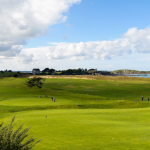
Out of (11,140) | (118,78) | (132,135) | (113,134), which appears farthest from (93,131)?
(118,78)

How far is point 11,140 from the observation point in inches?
334

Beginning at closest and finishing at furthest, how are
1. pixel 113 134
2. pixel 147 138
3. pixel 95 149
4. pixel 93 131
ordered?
pixel 95 149 < pixel 147 138 < pixel 113 134 < pixel 93 131

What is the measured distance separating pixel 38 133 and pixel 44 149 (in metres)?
3.31

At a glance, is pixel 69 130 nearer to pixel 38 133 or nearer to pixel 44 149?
pixel 38 133

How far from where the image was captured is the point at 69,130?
15562 millimetres

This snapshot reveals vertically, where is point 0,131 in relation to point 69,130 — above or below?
above

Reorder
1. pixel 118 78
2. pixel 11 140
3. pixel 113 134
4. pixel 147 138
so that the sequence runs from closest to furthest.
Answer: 1. pixel 11 140
2. pixel 147 138
3. pixel 113 134
4. pixel 118 78

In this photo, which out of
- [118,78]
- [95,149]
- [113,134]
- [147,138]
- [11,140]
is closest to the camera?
[11,140]

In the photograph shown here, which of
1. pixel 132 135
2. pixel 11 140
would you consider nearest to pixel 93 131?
pixel 132 135

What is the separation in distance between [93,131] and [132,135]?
3.32m

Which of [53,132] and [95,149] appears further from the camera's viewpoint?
[53,132]

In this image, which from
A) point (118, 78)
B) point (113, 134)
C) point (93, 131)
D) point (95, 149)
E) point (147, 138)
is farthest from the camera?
point (118, 78)

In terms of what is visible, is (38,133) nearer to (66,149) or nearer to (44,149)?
(44,149)

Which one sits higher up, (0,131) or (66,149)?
(0,131)
